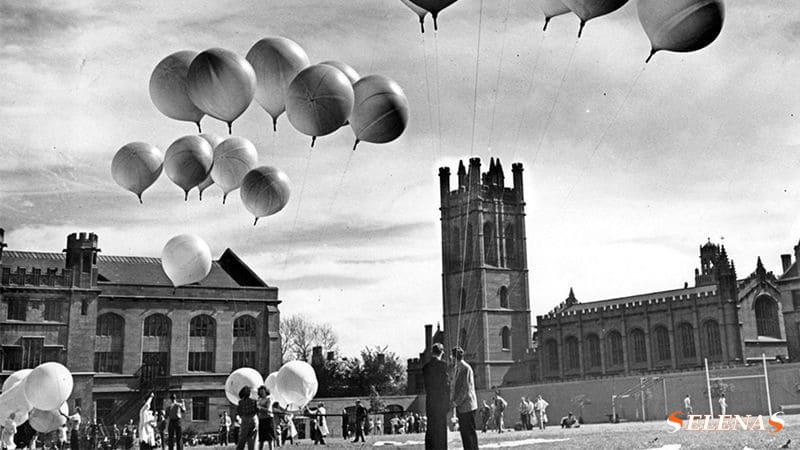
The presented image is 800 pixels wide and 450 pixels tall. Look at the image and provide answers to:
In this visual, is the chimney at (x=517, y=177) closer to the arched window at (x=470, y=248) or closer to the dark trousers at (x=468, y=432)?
the arched window at (x=470, y=248)

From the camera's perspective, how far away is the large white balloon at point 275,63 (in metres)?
15.1

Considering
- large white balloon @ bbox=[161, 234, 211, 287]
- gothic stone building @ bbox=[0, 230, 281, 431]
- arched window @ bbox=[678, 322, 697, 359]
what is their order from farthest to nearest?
arched window @ bbox=[678, 322, 697, 359] → gothic stone building @ bbox=[0, 230, 281, 431] → large white balloon @ bbox=[161, 234, 211, 287]

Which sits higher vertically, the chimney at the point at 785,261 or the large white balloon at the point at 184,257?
the chimney at the point at 785,261

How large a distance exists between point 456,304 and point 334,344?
1464 cm

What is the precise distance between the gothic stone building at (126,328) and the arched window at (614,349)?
1400 inches

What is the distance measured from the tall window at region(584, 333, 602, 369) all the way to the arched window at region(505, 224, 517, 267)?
1386 cm

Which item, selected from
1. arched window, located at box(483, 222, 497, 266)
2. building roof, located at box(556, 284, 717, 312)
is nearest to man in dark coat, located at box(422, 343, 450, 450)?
building roof, located at box(556, 284, 717, 312)

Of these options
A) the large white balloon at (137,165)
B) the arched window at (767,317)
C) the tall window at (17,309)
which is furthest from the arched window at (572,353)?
the large white balloon at (137,165)

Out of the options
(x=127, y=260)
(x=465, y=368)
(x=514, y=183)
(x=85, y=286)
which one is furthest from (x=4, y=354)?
(x=514, y=183)

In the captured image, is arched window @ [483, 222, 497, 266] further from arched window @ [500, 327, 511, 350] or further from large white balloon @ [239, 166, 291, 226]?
large white balloon @ [239, 166, 291, 226]

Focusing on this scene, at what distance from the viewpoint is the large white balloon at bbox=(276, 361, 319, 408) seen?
20.2m

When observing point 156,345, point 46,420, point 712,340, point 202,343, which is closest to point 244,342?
point 202,343

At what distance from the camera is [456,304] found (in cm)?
9019

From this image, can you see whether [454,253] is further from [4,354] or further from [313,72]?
[313,72]
